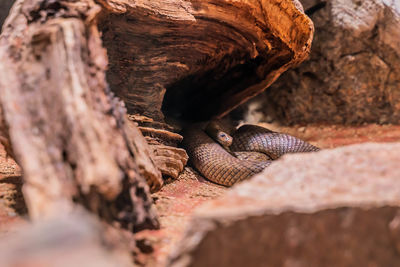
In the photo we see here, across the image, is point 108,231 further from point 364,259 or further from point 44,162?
point 364,259

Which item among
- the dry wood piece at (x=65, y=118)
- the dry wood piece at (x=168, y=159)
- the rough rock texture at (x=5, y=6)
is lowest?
the dry wood piece at (x=168, y=159)

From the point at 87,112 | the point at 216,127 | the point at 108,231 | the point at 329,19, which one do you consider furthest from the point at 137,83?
the point at 329,19

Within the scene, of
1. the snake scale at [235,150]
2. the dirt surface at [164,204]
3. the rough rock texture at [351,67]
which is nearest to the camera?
the dirt surface at [164,204]

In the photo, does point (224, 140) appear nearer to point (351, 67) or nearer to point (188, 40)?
point (188, 40)

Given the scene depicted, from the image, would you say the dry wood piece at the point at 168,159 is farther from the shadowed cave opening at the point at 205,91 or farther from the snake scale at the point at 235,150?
the shadowed cave opening at the point at 205,91

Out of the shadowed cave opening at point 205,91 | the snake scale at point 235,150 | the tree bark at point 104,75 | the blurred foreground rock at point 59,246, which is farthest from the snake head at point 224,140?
the blurred foreground rock at point 59,246

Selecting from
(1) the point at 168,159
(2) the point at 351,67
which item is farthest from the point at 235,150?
(2) the point at 351,67

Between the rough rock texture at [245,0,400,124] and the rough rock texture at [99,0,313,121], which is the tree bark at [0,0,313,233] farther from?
the rough rock texture at [245,0,400,124]

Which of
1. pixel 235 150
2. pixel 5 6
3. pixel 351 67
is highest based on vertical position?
pixel 5 6
